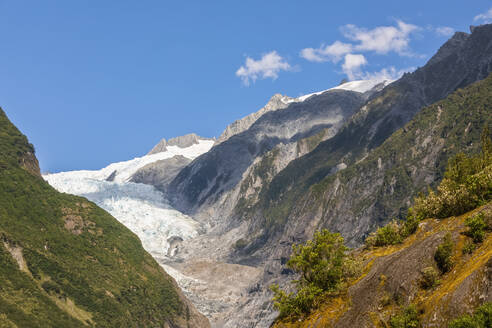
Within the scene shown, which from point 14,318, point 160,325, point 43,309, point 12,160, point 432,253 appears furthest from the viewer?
point 12,160

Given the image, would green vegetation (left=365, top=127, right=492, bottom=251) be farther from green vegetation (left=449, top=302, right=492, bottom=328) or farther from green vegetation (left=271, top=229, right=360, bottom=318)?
green vegetation (left=449, top=302, right=492, bottom=328)

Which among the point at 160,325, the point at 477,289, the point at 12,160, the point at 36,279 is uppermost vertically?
→ the point at 12,160

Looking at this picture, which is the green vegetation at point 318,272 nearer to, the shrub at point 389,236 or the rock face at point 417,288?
the rock face at point 417,288

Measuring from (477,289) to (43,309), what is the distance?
11403 cm

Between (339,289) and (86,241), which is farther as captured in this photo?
(86,241)

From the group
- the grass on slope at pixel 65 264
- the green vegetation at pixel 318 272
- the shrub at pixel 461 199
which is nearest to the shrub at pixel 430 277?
the green vegetation at pixel 318 272

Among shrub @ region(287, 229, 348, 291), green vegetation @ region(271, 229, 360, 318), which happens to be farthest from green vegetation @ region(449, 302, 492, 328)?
shrub @ region(287, 229, 348, 291)

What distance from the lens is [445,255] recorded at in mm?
24797

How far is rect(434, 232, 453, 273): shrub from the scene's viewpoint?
24812 millimetres

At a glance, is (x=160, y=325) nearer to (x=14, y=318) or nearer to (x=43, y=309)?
(x=43, y=309)

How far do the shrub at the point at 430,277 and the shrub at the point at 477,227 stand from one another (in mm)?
2585

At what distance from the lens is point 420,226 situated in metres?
33.1

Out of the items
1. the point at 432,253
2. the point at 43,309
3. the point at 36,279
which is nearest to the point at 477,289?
the point at 432,253

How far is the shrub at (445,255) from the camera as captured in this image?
24.8 metres
